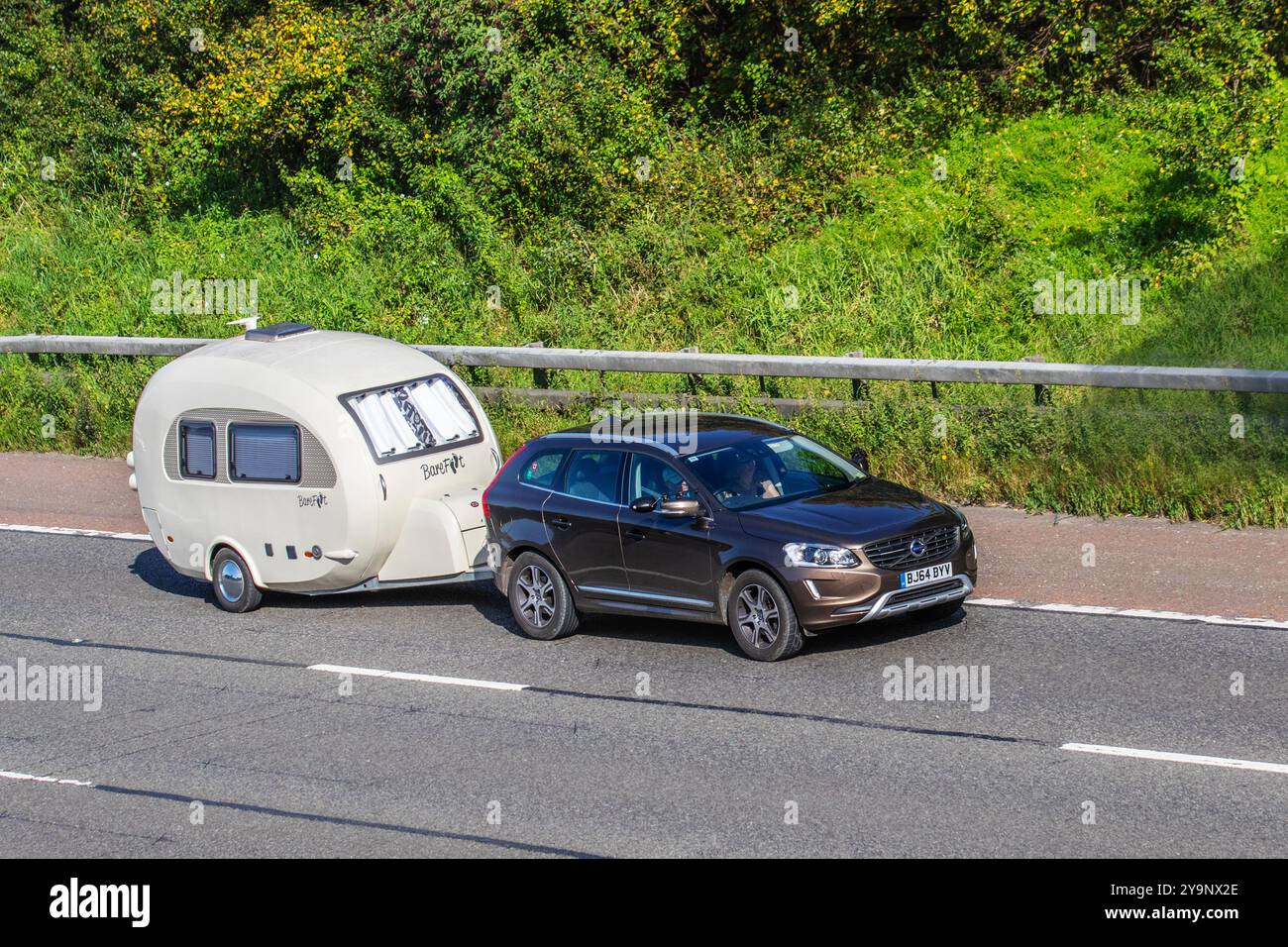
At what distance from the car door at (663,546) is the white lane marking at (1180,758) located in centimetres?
327

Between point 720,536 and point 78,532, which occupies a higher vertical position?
point 720,536

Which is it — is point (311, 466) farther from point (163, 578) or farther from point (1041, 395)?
point (1041, 395)

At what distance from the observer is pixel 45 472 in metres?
20.8

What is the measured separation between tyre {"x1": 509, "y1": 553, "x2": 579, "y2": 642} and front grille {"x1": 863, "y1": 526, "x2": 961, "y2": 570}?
2.66 m

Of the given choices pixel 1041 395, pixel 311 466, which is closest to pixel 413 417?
pixel 311 466

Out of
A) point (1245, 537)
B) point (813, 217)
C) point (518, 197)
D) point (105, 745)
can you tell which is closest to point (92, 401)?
point (518, 197)

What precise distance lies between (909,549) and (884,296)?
26.1ft

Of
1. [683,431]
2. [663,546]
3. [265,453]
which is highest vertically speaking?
[683,431]

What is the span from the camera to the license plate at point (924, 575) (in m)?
11.5

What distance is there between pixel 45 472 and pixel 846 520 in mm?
12661

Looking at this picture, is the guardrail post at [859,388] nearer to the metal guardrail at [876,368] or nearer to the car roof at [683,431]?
the metal guardrail at [876,368]

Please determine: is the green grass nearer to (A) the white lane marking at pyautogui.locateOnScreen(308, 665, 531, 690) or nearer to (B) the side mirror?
(B) the side mirror

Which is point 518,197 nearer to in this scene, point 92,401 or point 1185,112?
point 92,401

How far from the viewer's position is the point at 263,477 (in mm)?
14328
